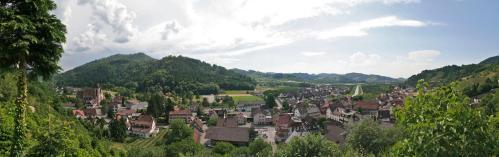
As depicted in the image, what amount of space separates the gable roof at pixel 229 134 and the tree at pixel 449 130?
63594 millimetres

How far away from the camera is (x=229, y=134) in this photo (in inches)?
2837

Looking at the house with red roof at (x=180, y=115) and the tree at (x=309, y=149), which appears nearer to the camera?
the tree at (x=309, y=149)

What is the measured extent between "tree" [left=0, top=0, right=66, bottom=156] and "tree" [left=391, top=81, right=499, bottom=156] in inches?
349

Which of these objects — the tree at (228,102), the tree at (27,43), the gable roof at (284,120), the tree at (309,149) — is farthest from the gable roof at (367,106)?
the tree at (27,43)

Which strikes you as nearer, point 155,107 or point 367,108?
point 367,108

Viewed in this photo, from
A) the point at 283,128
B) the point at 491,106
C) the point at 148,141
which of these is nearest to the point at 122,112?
the point at 148,141

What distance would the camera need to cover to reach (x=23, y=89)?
11.6 meters

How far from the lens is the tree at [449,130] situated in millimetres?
6883

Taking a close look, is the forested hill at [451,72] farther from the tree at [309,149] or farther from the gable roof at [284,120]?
the tree at [309,149]

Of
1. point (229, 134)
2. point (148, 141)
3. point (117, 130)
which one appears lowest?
point (148, 141)

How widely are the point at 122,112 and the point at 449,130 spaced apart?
111239 millimetres

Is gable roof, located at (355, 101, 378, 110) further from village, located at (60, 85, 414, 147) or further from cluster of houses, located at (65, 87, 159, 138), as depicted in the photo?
cluster of houses, located at (65, 87, 159, 138)

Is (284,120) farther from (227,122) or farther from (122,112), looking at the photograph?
(122,112)

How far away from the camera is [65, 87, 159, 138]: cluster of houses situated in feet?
287
